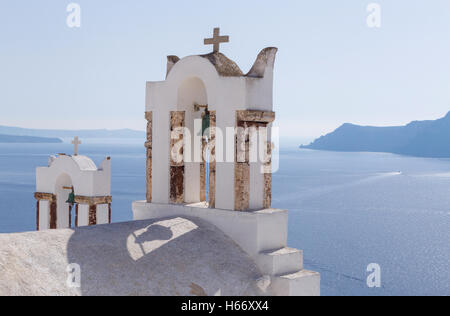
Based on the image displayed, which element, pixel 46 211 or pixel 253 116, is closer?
pixel 253 116

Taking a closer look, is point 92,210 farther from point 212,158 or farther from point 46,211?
point 212,158

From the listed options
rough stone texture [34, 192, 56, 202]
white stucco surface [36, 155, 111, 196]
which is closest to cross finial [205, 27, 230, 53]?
white stucco surface [36, 155, 111, 196]

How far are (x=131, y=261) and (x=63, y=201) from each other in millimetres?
6617

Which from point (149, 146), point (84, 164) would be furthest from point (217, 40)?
point (84, 164)

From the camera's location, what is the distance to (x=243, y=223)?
30.6 ft

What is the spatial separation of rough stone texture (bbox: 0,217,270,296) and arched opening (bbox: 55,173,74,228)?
508 cm

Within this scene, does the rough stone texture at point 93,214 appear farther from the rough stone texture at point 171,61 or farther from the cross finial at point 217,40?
the cross finial at point 217,40

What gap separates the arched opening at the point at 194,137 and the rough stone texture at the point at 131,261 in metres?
1.30

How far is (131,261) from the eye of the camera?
7895mm

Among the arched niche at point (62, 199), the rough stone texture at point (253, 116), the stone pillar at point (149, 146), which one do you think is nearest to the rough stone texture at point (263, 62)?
the rough stone texture at point (253, 116)

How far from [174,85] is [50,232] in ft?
12.3

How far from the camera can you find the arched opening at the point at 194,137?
35.1 feet

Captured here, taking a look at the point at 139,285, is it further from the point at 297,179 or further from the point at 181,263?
the point at 297,179
